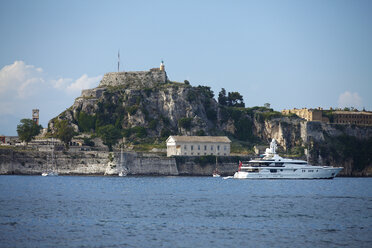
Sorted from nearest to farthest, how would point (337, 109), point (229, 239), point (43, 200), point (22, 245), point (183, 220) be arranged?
point (22, 245), point (229, 239), point (183, 220), point (43, 200), point (337, 109)

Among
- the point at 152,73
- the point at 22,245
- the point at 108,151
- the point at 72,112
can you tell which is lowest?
the point at 22,245

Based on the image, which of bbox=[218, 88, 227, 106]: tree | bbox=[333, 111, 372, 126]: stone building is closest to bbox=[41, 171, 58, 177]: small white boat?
bbox=[218, 88, 227, 106]: tree

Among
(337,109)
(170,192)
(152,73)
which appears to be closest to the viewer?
(170,192)

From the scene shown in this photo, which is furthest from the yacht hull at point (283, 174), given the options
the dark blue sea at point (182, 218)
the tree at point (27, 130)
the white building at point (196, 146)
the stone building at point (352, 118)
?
the stone building at point (352, 118)

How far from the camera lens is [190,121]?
13400cm

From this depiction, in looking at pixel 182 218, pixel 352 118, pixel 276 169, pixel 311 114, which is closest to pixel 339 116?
pixel 352 118

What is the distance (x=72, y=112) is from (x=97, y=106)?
629 cm

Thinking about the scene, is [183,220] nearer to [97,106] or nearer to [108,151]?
[108,151]

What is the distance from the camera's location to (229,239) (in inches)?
1572

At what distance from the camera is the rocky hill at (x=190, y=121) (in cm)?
13488

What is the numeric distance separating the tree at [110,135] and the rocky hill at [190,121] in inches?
163

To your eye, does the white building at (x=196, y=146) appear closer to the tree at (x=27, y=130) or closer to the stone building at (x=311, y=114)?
the tree at (x=27, y=130)

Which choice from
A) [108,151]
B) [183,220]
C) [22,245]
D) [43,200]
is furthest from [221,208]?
[108,151]

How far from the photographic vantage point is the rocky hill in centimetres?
13488
